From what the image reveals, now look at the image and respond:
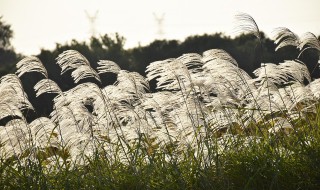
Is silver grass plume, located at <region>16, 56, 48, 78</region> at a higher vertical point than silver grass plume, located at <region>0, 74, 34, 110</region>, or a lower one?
higher

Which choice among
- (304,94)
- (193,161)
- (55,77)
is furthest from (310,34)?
(55,77)

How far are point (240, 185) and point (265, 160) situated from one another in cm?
37

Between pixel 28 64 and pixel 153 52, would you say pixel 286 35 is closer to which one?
pixel 28 64

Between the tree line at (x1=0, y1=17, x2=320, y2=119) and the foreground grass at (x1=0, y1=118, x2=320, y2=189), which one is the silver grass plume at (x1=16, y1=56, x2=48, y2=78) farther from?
the tree line at (x1=0, y1=17, x2=320, y2=119)

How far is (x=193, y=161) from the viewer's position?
5.44m

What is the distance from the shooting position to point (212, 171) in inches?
210

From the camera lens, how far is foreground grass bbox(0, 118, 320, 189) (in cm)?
516

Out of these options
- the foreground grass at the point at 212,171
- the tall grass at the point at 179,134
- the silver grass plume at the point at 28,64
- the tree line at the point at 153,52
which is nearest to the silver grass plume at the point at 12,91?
the tall grass at the point at 179,134

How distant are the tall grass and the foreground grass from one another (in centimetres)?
1

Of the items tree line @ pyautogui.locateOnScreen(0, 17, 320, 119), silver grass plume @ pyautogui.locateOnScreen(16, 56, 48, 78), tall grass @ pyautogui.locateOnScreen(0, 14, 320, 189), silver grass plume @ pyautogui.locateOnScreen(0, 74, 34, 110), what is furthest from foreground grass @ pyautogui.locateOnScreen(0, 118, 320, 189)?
tree line @ pyautogui.locateOnScreen(0, 17, 320, 119)

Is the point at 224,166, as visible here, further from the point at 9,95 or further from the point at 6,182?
the point at 9,95

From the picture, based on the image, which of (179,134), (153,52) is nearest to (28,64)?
(179,134)

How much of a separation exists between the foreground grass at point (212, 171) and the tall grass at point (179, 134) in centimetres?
1

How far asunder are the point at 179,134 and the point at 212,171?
1054mm
